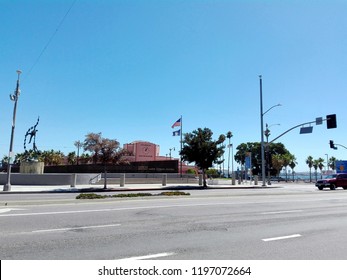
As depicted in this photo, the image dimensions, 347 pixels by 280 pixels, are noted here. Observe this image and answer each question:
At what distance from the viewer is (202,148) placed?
34344 millimetres

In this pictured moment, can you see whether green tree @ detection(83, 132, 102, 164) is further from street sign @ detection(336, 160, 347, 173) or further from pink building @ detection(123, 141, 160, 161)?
pink building @ detection(123, 141, 160, 161)

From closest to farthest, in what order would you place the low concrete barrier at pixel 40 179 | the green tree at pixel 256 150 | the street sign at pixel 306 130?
the low concrete barrier at pixel 40 179
the street sign at pixel 306 130
the green tree at pixel 256 150

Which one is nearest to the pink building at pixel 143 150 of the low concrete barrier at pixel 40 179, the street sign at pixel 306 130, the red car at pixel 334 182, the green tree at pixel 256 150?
the green tree at pixel 256 150

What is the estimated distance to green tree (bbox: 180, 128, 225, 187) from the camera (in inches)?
1359

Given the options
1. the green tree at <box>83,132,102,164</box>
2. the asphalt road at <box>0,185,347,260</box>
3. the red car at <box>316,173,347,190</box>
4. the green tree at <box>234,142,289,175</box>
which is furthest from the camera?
the green tree at <box>234,142,289,175</box>

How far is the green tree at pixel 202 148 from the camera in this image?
34.5 metres

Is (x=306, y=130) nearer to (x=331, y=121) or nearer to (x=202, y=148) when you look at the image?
(x=331, y=121)

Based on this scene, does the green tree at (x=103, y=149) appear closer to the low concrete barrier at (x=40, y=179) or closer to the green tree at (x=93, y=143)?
the green tree at (x=93, y=143)

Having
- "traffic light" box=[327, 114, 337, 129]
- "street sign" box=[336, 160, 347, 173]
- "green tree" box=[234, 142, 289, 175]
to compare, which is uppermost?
"green tree" box=[234, 142, 289, 175]

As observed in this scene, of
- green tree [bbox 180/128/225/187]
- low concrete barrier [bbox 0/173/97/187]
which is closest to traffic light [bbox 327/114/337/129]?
green tree [bbox 180/128/225/187]

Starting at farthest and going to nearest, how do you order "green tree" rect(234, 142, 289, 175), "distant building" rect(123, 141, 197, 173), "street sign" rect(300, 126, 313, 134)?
"green tree" rect(234, 142, 289, 175)
"distant building" rect(123, 141, 197, 173)
"street sign" rect(300, 126, 313, 134)

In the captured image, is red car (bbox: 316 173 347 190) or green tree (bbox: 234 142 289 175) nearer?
red car (bbox: 316 173 347 190)

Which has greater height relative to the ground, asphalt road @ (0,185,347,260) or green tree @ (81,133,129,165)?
green tree @ (81,133,129,165)

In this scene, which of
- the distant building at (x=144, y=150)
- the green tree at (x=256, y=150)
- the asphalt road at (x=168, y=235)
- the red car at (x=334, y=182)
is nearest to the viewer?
the asphalt road at (x=168, y=235)
